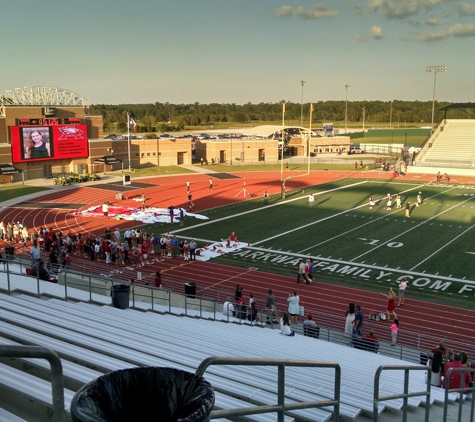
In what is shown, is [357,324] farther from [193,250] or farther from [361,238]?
[361,238]

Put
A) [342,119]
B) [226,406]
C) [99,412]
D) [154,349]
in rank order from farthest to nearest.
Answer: [342,119], [154,349], [226,406], [99,412]

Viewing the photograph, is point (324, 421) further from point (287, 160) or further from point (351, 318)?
point (287, 160)

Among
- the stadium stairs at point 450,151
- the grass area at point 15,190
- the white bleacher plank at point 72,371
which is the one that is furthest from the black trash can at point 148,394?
the stadium stairs at point 450,151

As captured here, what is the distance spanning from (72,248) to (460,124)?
61.1 metres

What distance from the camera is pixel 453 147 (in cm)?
6769

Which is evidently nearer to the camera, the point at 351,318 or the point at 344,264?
the point at 351,318

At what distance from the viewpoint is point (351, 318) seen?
623 inches

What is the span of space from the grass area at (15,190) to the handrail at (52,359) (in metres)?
44.1

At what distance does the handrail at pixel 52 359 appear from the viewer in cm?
266

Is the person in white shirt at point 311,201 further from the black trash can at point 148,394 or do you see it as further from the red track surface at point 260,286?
the black trash can at point 148,394

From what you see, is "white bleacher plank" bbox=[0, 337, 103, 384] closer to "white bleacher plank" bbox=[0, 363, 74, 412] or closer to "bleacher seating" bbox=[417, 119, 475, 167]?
"white bleacher plank" bbox=[0, 363, 74, 412]

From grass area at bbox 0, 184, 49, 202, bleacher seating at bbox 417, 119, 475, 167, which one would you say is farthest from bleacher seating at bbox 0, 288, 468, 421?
bleacher seating at bbox 417, 119, 475, 167

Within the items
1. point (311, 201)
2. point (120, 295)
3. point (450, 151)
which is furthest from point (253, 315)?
point (450, 151)

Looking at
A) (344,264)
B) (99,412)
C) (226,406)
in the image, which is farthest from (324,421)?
(344,264)
